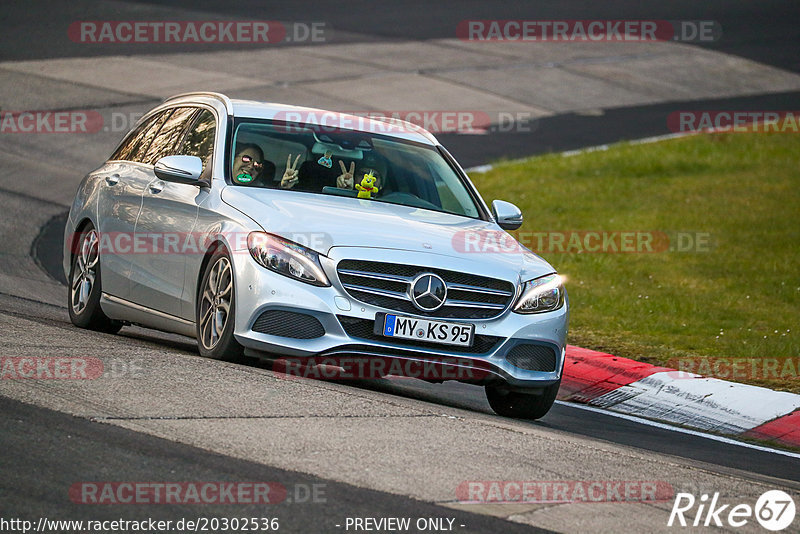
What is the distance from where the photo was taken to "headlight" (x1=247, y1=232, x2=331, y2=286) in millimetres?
7609

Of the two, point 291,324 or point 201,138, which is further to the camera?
point 201,138

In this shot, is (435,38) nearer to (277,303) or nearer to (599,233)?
(599,233)

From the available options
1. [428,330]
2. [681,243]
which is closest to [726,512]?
[428,330]

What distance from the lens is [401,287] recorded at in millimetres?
7691

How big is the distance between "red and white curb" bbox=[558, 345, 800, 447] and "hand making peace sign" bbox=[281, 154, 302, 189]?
3.00m

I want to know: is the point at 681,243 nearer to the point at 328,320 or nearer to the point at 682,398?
the point at 682,398

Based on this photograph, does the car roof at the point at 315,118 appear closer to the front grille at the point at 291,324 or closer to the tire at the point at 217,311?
the tire at the point at 217,311

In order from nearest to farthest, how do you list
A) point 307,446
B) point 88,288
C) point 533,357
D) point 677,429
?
point 307,446 < point 533,357 < point 677,429 < point 88,288

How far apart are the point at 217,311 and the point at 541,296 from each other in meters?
1.97

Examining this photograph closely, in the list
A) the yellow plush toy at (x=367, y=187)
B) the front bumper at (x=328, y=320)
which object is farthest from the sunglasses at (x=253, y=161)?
the front bumper at (x=328, y=320)

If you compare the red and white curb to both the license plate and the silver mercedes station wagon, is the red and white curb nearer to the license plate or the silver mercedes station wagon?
the silver mercedes station wagon

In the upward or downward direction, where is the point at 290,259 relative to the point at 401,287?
upward

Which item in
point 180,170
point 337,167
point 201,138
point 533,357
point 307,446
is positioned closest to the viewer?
point 307,446

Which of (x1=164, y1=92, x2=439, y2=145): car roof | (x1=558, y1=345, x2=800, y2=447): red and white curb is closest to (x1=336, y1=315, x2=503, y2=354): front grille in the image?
(x1=164, y1=92, x2=439, y2=145): car roof
